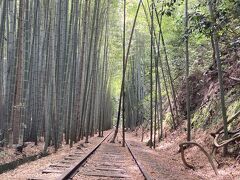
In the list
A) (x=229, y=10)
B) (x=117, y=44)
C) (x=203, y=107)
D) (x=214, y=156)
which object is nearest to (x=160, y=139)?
(x=203, y=107)

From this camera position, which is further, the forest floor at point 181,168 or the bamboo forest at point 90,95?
the bamboo forest at point 90,95

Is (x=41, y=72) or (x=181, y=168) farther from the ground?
(x=41, y=72)

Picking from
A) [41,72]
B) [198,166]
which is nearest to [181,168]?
[198,166]

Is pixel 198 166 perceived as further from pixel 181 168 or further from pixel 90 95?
pixel 90 95

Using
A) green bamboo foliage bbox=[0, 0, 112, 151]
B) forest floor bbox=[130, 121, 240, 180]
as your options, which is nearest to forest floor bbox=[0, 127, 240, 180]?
forest floor bbox=[130, 121, 240, 180]

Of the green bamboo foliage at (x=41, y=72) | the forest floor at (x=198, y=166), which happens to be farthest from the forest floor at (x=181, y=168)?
the green bamboo foliage at (x=41, y=72)

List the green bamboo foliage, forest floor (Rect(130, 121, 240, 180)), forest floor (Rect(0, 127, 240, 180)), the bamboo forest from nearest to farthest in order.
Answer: forest floor (Rect(0, 127, 240, 180))
the bamboo forest
forest floor (Rect(130, 121, 240, 180))
the green bamboo foliage

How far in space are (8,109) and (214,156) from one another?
20.0 feet

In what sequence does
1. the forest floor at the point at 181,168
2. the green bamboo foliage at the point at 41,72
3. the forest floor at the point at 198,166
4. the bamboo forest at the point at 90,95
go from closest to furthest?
the forest floor at the point at 181,168 < the bamboo forest at the point at 90,95 < the forest floor at the point at 198,166 < the green bamboo foliage at the point at 41,72

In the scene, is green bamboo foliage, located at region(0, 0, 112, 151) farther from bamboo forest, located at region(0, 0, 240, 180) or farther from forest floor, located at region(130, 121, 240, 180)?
forest floor, located at region(130, 121, 240, 180)

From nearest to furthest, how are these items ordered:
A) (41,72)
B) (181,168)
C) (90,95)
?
(181,168), (41,72), (90,95)

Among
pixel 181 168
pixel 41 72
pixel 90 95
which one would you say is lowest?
pixel 181 168

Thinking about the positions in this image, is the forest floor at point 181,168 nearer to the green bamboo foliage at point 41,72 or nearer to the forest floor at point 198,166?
the forest floor at point 198,166

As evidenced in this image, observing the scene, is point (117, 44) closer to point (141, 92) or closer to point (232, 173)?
point (141, 92)
